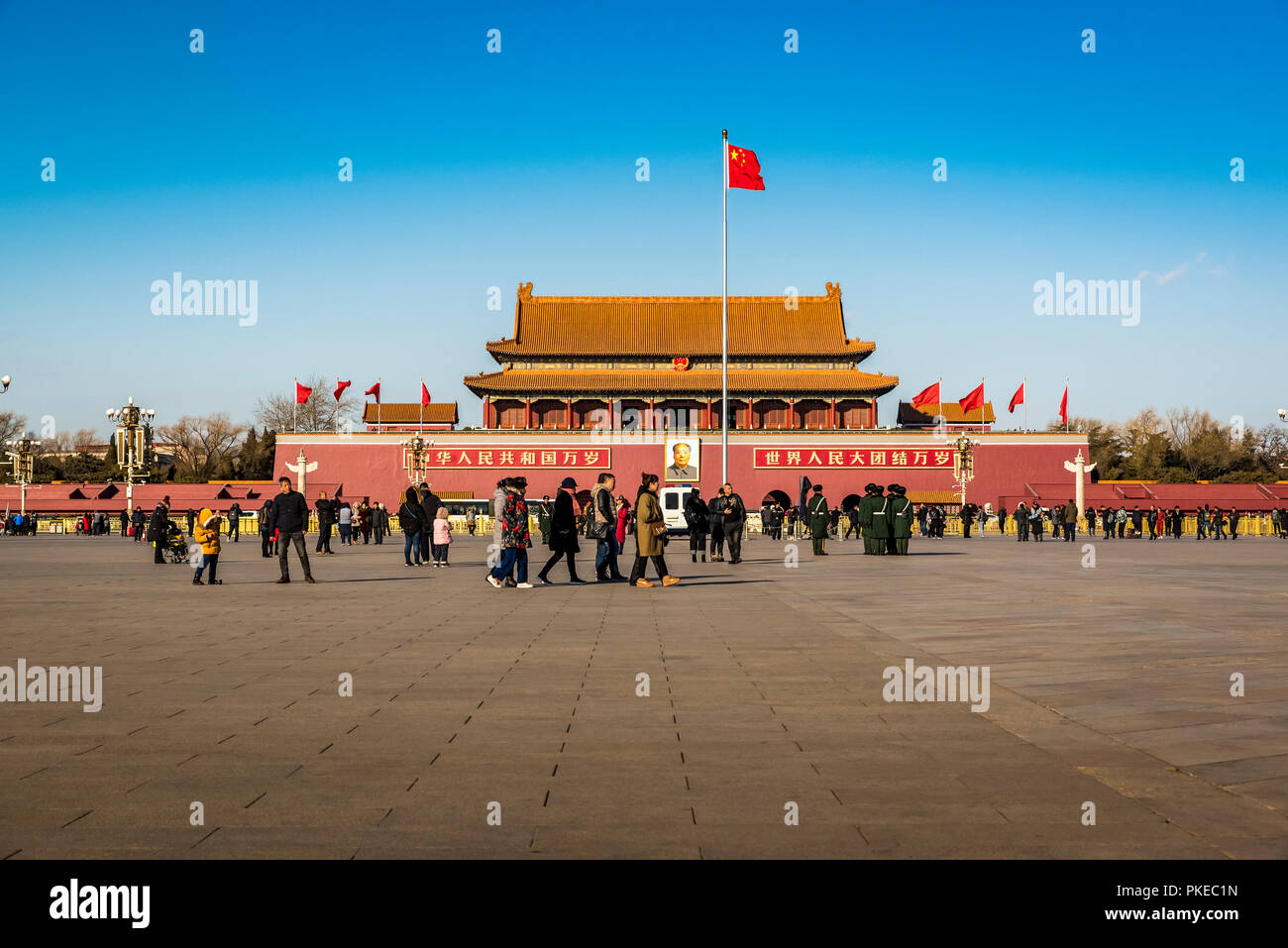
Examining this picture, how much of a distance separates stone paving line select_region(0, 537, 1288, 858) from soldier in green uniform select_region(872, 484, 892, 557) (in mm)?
11912

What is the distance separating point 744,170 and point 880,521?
1004cm

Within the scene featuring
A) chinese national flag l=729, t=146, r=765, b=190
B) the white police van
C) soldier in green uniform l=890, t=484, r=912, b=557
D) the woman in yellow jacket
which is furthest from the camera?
the white police van

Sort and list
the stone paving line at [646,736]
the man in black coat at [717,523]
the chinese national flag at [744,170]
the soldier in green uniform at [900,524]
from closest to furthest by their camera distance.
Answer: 1. the stone paving line at [646,736]
2. the man in black coat at [717,523]
3. the soldier in green uniform at [900,524]
4. the chinese national flag at [744,170]

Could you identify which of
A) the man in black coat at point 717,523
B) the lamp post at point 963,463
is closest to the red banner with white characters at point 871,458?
the lamp post at point 963,463

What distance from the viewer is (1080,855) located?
3598 millimetres

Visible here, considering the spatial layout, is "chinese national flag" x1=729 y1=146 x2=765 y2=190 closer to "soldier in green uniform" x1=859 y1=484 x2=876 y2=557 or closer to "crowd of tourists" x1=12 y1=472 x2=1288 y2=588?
"crowd of tourists" x1=12 y1=472 x2=1288 y2=588

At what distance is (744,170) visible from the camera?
93.0 ft

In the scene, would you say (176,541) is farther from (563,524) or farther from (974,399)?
(974,399)

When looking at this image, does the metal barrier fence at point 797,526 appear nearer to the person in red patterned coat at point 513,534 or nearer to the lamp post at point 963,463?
the lamp post at point 963,463

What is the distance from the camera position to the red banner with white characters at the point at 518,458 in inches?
2035

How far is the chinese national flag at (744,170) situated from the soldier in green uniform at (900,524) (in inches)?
353

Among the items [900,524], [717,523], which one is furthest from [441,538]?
[900,524]

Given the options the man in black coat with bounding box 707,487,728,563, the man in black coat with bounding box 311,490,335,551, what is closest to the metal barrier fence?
the man in black coat with bounding box 311,490,335,551

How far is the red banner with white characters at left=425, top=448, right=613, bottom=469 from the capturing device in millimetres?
51688
